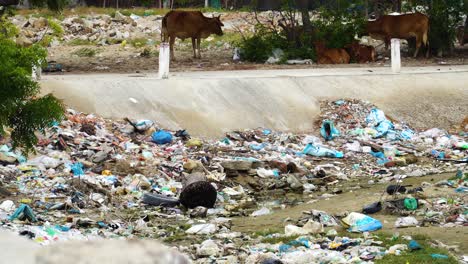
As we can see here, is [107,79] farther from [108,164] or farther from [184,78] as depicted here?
[108,164]

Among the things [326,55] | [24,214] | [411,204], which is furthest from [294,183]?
[326,55]

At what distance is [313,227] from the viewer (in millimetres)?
8039

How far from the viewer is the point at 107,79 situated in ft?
50.9

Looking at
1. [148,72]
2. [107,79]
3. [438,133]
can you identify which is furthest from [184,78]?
[438,133]

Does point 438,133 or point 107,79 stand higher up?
point 107,79

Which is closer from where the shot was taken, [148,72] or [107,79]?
[107,79]

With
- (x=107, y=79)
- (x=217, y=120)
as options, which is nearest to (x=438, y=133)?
(x=217, y=120)

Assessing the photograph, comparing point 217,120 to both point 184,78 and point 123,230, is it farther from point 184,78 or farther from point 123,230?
point 123,230

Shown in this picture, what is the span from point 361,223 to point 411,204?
3.21 ft

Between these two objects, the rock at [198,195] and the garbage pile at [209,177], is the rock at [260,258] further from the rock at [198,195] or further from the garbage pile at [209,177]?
the rock at [198,195]

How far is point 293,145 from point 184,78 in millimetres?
3108

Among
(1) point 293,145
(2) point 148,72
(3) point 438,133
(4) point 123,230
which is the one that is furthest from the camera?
(2) point 148,72

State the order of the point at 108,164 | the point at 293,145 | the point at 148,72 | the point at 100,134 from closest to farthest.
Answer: the point at 108,164 → the point at 100,134 → the point at 293,145 → the point at 148,72

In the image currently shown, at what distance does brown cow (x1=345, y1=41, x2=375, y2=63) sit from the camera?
22.1 metres
